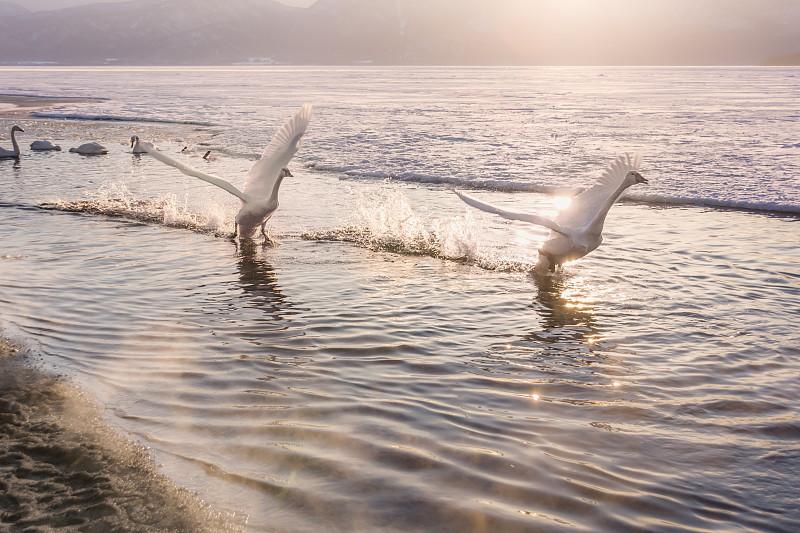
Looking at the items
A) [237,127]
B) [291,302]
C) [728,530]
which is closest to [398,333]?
[291,302]

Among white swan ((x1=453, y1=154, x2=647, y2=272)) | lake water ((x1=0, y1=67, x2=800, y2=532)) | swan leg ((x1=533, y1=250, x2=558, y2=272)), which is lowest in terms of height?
lake water ((x1=0, y1=67, x2=800, y2=532))

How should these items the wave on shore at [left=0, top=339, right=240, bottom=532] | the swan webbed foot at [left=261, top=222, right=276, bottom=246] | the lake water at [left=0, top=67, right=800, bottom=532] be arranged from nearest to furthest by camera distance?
the wave on shore at [left=0, top=339, right=240, bottom=532] < the lake water at [left=0, top=67, right=800, bottom=532] < the swan webbed foot at [left=261, top=222, right=276, bottom=246]

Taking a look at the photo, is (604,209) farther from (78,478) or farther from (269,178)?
(78,478)

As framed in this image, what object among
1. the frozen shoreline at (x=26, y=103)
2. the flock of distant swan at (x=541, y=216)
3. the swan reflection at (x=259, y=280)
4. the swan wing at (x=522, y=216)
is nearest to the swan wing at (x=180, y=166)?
the flock of distant swan at (x=541, y=216)

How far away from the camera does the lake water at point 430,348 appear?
402 cm

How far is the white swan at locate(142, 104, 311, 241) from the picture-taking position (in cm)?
1109

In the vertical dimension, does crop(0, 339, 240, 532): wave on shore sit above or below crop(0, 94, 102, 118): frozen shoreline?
below

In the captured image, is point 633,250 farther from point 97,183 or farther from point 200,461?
point 97,183

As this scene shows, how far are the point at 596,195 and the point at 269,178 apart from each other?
5.63 m

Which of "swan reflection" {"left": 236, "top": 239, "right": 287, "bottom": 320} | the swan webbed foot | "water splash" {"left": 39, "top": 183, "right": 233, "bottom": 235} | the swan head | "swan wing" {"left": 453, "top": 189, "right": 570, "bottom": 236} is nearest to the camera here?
"swan reflection" {"left": 236, "top": 239, "right": 287, "bottom": 320}

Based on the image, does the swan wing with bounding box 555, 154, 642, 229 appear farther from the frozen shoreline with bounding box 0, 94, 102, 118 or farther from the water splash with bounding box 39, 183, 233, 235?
the frozen shoreline with bounding box 0, 94, 102, 118

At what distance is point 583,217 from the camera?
31.3 ft

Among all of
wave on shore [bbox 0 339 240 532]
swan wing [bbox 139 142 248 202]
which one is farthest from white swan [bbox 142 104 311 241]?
wave on shore [bbox 0 339 240 532]

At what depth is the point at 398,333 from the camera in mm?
6738
